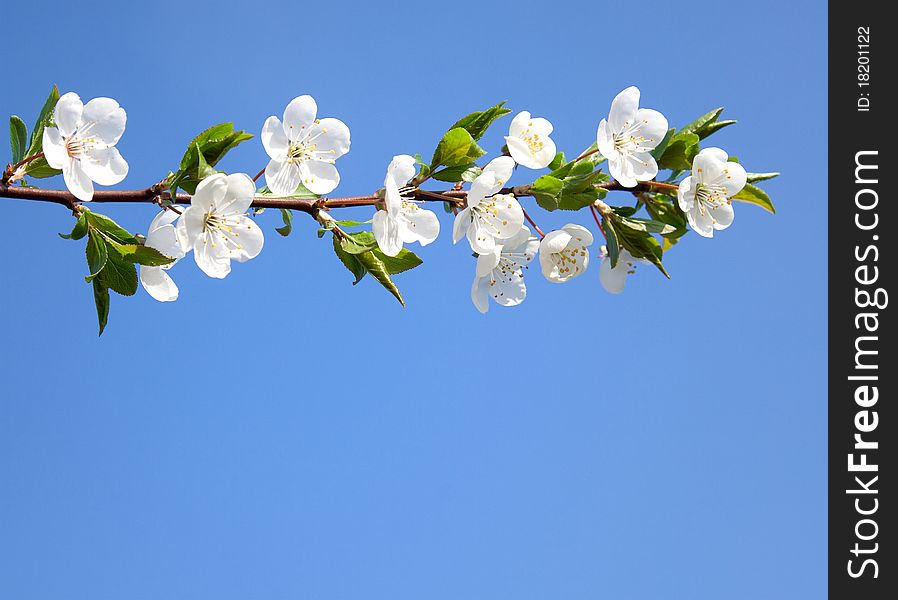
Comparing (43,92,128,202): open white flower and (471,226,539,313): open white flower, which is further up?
(43,92,128,202): open white flower

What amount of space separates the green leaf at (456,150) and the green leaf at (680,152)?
1.92ft

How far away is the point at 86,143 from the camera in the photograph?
2.00 metres

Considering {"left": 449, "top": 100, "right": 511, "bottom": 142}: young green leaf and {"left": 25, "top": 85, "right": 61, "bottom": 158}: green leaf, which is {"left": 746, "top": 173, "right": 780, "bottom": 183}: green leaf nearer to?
{"left": 449, "top": 100, "right": 511, "bottom": 142}: young green leaf

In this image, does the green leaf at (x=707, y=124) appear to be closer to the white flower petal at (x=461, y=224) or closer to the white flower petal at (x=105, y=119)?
the white flower petal at (x=461, y=224)

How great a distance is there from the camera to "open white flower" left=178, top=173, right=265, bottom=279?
74.9 inches

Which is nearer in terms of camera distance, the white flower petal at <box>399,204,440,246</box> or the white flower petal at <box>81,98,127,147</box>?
the white flower petal at <box>81,98,127,147</box>

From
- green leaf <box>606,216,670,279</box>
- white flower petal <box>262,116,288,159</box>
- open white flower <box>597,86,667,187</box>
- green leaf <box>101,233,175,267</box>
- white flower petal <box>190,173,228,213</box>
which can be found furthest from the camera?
green leaf <box>606,216,670,279</box>

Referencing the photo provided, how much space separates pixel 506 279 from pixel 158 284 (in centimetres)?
95

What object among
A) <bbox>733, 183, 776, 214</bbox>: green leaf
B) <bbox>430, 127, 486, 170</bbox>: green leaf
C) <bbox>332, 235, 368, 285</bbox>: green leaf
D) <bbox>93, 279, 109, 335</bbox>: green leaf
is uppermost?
<bbox>733, 183, 776, 214</bbox>: green leaf

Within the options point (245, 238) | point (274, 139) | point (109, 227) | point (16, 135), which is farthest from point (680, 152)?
point (16, 135)

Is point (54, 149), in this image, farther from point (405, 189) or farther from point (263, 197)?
point (405, 189)

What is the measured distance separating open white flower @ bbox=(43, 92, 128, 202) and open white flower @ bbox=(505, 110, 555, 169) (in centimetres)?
98

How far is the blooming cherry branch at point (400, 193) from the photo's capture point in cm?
195

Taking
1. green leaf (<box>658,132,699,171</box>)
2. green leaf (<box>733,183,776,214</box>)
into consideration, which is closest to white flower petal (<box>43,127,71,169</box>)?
green leaf (<box>658,132,699,171</box>)
